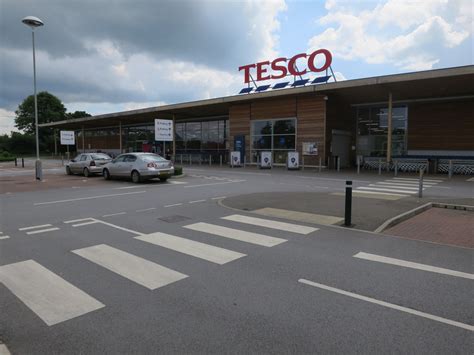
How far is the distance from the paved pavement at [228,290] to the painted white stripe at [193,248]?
0.03 metres

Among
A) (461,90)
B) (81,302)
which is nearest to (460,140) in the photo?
(461,90)

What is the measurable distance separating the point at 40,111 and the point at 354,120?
75240 mm

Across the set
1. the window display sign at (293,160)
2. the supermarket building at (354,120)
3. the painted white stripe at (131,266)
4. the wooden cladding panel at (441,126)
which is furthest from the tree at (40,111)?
the painted white stripe at (131,266)

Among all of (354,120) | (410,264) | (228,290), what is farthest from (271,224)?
(354,120)

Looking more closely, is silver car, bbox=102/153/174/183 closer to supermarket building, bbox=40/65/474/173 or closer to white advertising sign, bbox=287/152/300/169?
white advertising sign, bbox=287/152/300/169

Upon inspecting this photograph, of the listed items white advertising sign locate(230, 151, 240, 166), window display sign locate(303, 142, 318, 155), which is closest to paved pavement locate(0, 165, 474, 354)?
window display sign locate(303, 142, 318, 155)

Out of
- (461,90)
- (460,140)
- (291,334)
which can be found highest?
(461,90)

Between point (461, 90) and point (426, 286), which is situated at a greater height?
point (461, 90)

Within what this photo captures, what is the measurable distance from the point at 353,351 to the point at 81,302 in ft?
9.43

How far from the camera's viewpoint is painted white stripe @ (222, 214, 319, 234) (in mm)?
7203

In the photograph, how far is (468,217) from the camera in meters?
8.59

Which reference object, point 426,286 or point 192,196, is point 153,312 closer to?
point 426,286

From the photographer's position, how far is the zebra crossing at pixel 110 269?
387cm

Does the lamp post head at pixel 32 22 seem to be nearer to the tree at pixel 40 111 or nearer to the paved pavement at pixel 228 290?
the paved pavement at pixel 228 290
